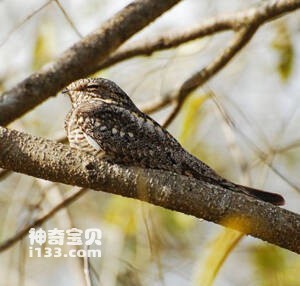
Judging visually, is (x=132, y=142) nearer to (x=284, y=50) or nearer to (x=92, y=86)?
(x=92, y=86)

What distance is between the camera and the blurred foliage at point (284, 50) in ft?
14.2

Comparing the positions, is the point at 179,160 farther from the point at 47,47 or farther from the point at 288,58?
the point at 47,47

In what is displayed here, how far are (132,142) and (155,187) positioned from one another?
60cm

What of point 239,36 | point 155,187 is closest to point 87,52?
point 239,36

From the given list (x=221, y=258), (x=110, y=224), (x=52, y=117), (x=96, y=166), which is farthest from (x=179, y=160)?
(x=52, y=117)

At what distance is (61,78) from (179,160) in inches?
→ 26.5

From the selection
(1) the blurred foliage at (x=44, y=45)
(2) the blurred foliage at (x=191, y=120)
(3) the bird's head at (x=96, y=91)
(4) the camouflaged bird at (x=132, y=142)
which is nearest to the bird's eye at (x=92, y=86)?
(3) the bird's head at (x=96, y=91)

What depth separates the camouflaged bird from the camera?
287 centimetres

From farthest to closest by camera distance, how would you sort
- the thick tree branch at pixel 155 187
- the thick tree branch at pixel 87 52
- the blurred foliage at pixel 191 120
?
the blurred foliage at pixel 191 120 → the thick tree branch at pixel 87 52 → the thick tree branch at pixel 155 187

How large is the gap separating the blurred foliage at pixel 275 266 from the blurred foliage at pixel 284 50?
3.24 feet

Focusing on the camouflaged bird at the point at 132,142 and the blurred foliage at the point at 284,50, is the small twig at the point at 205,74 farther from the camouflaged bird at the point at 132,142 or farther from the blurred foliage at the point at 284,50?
the blurred foliage at the point at 284,50

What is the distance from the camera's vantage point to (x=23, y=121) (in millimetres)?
4477

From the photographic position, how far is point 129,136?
9.87 feet

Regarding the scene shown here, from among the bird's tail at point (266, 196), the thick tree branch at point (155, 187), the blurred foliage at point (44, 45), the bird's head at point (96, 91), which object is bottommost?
the thick tree branch at point (155, 187)
